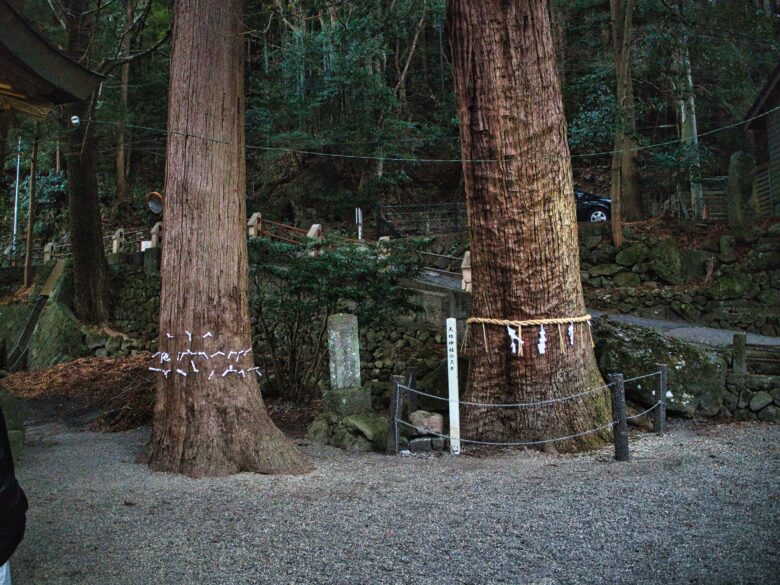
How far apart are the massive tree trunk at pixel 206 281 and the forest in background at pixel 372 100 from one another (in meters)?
7.15

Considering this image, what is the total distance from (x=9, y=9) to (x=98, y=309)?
45.5 feet

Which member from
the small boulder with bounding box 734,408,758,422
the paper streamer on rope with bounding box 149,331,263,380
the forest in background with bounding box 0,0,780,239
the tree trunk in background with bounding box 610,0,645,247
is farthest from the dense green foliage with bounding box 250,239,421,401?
the tree trunk in background with bounding box 610,0,645,247

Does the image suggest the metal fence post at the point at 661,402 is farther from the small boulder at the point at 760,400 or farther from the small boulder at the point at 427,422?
the small boulder at the point at 427,422

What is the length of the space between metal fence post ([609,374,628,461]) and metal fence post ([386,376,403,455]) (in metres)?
2.15

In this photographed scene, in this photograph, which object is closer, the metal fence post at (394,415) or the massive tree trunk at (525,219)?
the metal fence post at (394,415)

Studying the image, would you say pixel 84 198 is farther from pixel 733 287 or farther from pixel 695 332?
pixel 733 287

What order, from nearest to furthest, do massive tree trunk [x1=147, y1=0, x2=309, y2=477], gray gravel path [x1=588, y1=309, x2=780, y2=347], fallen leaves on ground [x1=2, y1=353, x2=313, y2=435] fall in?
massive tree trunk [x1=147, y1=0, x2=309, y2=477], fallen leaves on ground [x1=2, y1=353, x2=313, y2=435], gray gravel path [x1=588, y1=309, x2=780, y2=347]

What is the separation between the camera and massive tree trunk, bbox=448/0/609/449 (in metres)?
7.06

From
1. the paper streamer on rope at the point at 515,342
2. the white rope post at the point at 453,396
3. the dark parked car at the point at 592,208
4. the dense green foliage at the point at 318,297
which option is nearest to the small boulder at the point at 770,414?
the paper streamer on rope at the point at 515,342

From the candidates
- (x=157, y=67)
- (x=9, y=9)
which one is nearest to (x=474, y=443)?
(x=9, y=9)

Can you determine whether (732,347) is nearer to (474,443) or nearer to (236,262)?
(474,443)

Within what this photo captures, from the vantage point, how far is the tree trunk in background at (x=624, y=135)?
15812 millimetres

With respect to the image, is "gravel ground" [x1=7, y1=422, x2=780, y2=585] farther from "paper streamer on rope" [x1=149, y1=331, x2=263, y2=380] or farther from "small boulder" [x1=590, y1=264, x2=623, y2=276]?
"small boulder" [x1=590, y1=264, x2=623, y2=276]

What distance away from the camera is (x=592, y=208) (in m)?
20.2
